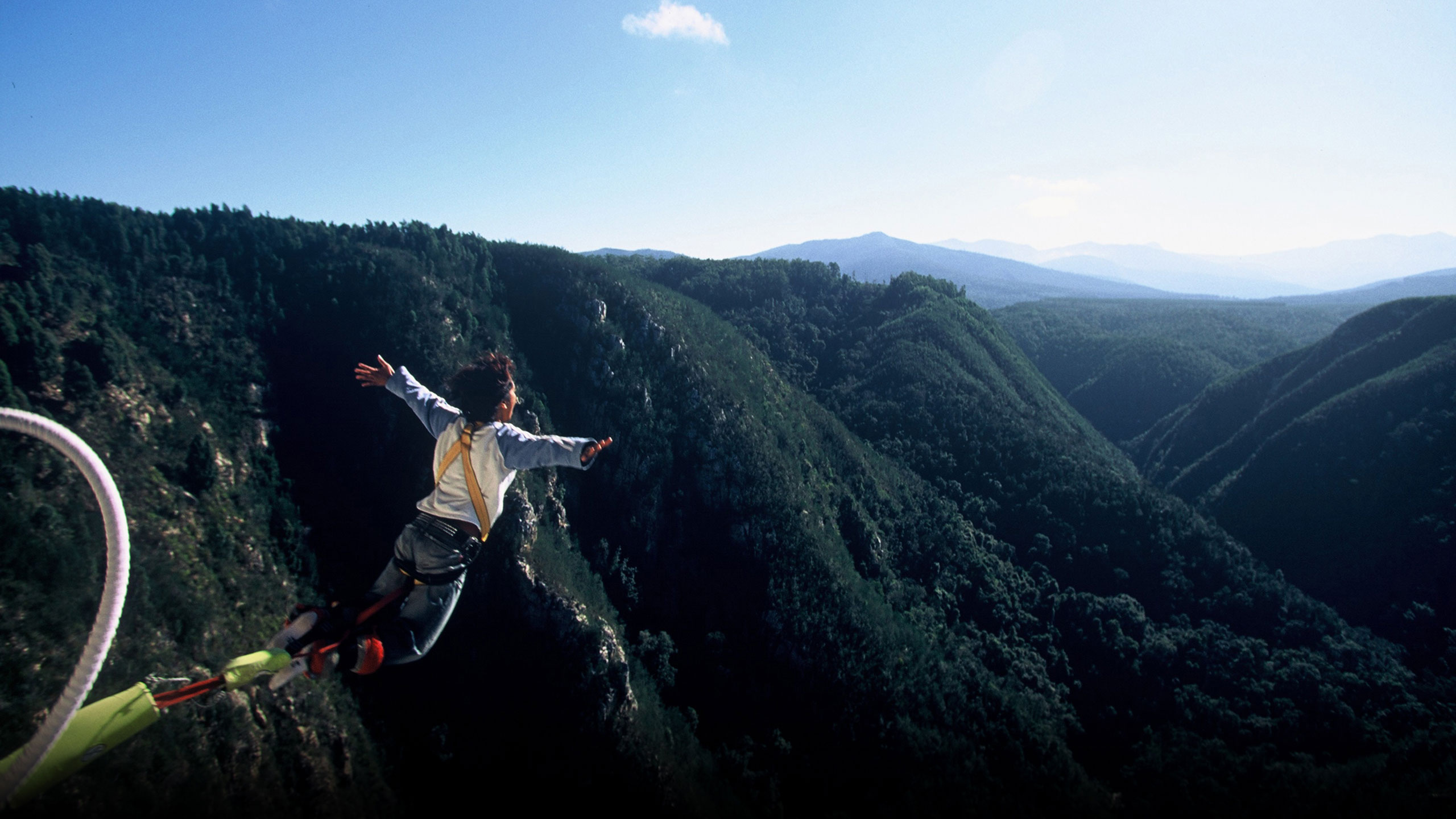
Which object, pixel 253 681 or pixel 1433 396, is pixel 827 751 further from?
pixel 1433 396

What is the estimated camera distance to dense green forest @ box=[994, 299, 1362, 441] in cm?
13125

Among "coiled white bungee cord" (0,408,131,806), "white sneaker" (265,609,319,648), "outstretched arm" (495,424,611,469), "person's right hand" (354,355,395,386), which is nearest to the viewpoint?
"coiled white bungee cord" (0,408,131,806)

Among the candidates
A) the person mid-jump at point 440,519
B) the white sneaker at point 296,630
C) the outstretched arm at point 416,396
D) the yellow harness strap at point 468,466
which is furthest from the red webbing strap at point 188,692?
the outstretched arm at point 416,396

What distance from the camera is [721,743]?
57.8 meters

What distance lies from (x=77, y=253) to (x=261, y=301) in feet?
43.1

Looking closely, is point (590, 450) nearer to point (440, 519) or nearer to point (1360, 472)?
point (440, 519)

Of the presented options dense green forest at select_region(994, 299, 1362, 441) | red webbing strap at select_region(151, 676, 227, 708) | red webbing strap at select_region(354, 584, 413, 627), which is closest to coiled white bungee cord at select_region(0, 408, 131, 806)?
red webbing strap at select_region(151, 676, 227, 708)

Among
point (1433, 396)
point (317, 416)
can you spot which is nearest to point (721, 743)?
point (317, 416)

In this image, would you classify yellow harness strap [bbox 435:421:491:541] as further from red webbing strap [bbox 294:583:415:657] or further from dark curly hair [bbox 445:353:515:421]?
red webbing strap [bbox 294:583:415:657]

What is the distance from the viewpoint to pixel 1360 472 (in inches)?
2987

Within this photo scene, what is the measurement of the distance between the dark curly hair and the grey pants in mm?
1634

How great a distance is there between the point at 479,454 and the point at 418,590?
238 cm

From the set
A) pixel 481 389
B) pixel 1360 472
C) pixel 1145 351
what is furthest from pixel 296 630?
pixel 1145 351

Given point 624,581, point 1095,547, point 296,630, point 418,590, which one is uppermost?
point 418,590
